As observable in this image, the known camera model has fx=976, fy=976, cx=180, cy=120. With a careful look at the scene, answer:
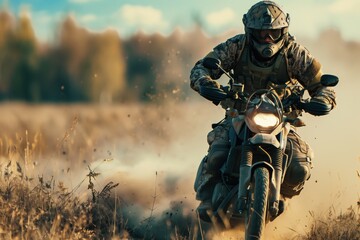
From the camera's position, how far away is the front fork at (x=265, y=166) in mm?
7705

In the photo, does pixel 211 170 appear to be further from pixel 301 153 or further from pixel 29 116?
pixel 29 116

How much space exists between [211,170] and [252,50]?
1188 mm

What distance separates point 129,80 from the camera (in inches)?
874

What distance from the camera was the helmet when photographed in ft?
27.8

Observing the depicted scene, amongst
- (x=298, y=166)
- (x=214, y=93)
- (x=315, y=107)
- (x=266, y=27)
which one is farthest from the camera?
(x=266, y=27)

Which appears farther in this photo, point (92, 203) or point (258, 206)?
point (92, 203)

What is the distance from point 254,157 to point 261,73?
115 cm

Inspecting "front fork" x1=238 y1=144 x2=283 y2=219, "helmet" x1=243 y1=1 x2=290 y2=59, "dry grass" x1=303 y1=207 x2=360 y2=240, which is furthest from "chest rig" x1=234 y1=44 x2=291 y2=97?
"dry grass" x1=303 y1=207 x2=360 y2=240

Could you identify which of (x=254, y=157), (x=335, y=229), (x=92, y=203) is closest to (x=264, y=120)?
(x=254, y=157)

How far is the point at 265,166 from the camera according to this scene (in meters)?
7.71

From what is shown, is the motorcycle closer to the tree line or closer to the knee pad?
the knee pad

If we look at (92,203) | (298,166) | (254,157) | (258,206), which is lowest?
(92,203)

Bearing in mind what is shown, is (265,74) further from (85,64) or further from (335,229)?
(85,64)

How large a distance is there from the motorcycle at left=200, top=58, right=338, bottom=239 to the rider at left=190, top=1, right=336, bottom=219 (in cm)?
14
